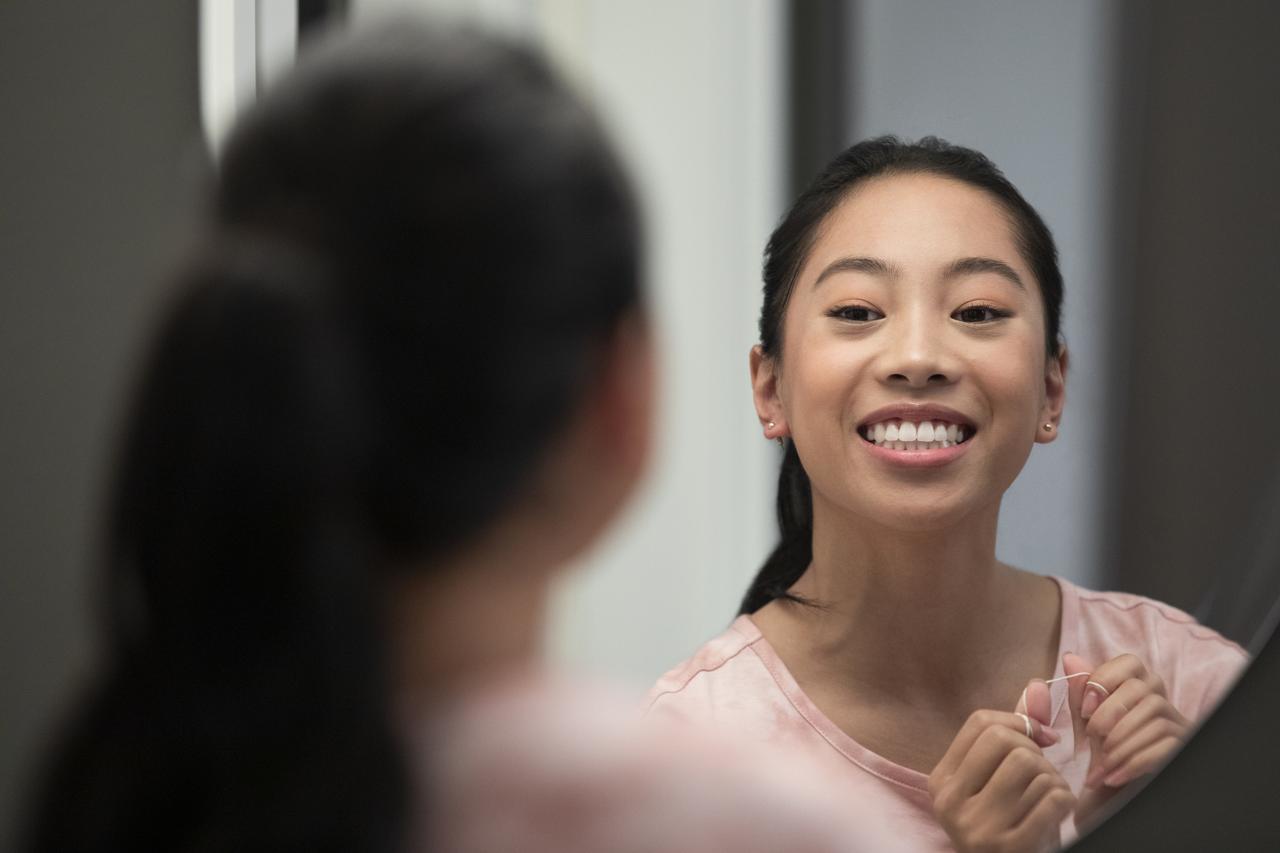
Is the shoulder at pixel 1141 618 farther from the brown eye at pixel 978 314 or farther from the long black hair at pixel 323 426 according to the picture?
the long black hair at pixel 323 426

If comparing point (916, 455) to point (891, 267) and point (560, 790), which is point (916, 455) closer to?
point (891, 267)

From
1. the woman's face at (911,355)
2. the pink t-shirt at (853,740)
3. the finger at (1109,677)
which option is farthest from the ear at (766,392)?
the finger at (1109,677)

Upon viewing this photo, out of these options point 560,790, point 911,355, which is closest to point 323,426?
point 560,790

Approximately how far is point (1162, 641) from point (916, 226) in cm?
26

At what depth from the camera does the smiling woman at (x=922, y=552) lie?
56cm

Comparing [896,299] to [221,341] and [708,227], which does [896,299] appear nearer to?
[708,227]

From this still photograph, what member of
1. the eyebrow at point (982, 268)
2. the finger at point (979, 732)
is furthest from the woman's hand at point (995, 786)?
the eyebrow at point (982, 268)

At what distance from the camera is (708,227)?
58 cm

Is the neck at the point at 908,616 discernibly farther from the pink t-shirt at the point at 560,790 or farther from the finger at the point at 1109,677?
the pink t-shirt at the point at 560,790

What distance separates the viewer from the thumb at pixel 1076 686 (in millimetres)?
601

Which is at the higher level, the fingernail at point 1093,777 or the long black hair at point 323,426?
the long black hair at point 323,426

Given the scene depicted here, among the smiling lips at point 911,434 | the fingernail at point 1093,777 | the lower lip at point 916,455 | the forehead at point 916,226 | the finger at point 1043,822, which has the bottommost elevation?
the finger at point 1043,822

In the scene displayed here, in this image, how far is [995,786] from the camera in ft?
1.88

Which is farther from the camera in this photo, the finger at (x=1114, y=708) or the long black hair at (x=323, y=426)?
the finger at (x=1114, y=708)
